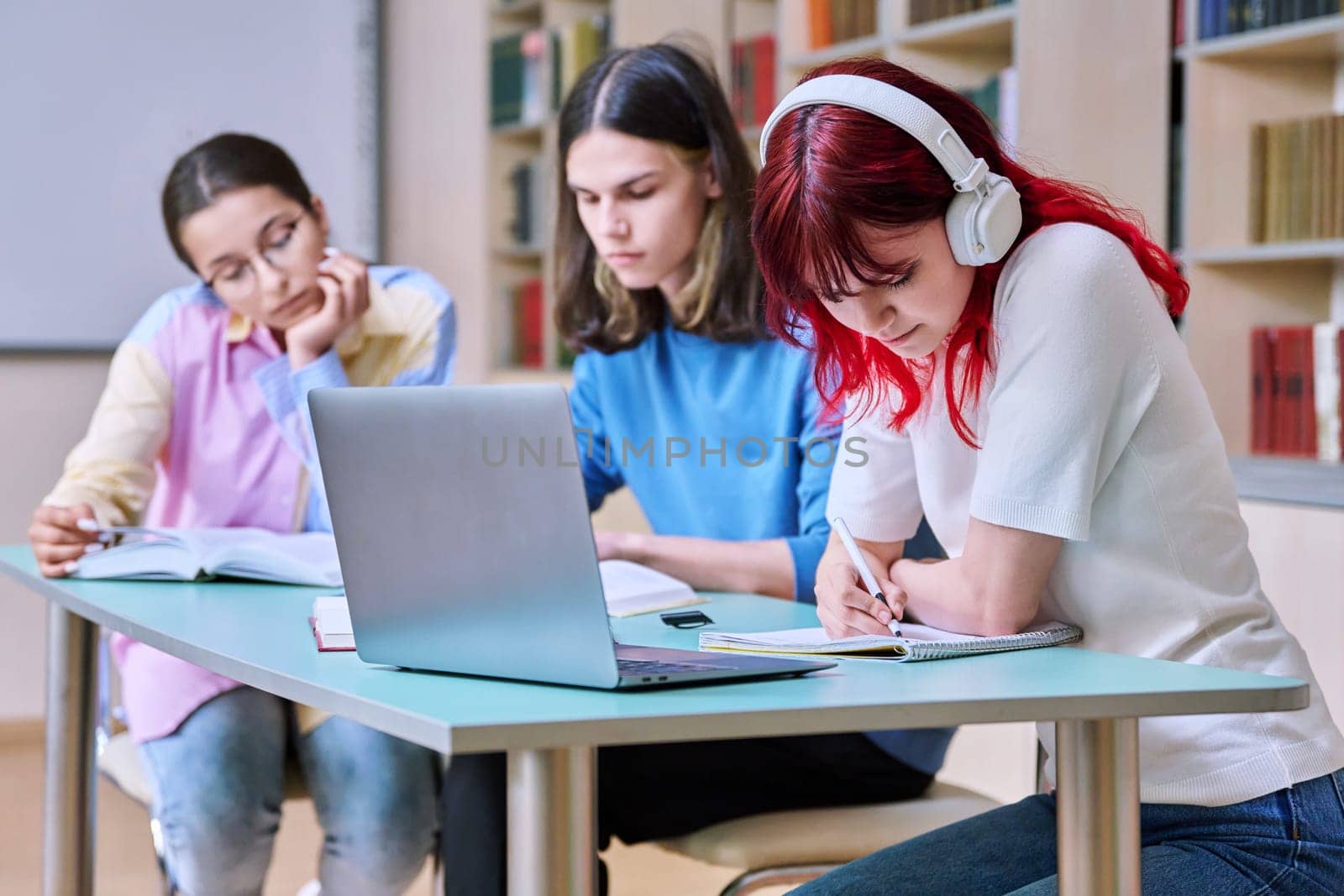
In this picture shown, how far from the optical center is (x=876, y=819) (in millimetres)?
1369

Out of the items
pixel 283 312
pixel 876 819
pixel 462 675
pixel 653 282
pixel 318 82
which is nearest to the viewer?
pixel 462 675

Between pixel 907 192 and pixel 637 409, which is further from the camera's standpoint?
pixel 637 409

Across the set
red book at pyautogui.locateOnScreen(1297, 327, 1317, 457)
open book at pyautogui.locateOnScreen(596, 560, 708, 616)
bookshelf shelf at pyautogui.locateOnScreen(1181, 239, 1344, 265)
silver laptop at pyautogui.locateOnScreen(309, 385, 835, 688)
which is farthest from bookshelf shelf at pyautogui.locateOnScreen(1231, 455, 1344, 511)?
silver laptop at pyautogui.locateOnScreen(309, 385, 835, 688)

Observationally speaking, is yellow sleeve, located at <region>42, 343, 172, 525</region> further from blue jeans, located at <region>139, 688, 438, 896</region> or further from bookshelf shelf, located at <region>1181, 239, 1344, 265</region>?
bookshelf shelf, located at <region>1181, 239, 1344, 265</region>

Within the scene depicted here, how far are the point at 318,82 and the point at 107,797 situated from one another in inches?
72.6

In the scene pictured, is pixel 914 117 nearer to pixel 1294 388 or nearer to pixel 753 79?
pixel 1294 388

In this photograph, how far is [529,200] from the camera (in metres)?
3.83

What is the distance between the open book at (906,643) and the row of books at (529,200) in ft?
9.14

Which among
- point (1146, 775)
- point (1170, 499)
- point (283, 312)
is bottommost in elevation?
point (1146, 775)

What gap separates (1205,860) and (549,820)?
456 mm

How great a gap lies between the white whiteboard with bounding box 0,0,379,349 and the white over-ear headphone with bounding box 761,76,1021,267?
Result: 255 centimetres

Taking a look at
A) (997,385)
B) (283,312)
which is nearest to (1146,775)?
(997,385)

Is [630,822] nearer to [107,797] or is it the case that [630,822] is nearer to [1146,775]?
[1146,775]

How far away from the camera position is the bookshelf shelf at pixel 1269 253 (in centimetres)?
226
